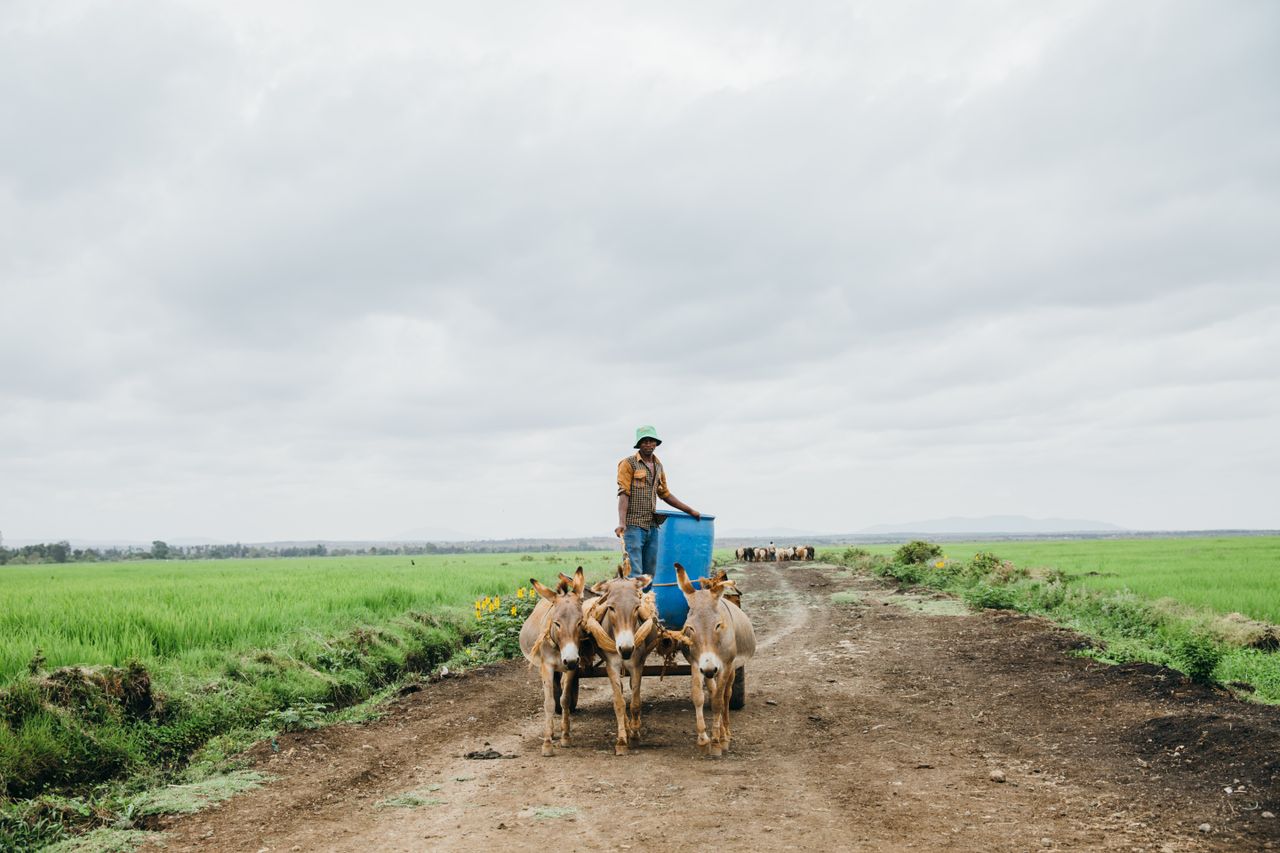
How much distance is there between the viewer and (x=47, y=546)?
90812 millimetres

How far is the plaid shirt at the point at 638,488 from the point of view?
9562 millimetres

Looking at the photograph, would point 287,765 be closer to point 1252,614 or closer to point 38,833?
point 38,833

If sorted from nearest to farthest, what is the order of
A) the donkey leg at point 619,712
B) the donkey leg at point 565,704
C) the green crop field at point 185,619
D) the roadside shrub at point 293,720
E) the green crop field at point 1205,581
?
the donkey leg at point 619,712 < the donkey leg at point 565,704 < the roadside shrub at point 293,720 < the green crop field at point 185,619 < the green crop field at point 1205,581

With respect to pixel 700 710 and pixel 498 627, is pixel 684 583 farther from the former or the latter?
pixel 498 627

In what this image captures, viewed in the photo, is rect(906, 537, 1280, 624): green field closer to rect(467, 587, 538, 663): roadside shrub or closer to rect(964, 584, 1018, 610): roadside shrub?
rect(964, 584, 1018, 610): roadside shrub

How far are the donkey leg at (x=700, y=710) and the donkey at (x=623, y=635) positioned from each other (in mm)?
586

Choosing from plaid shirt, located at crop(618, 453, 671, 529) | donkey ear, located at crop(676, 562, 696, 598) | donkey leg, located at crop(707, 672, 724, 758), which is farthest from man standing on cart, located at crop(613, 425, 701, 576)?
donkey leg, located at crop(707, 672, 724, 758)

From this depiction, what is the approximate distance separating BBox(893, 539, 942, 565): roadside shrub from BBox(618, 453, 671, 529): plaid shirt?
1064 inches

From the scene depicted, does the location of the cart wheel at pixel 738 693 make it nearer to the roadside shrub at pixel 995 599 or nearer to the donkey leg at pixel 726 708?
the donkey leg at pixel 726 708

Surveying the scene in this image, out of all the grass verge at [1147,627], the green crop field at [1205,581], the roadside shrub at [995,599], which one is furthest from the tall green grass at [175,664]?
the green crop field at [1205,581]

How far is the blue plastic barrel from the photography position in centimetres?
898

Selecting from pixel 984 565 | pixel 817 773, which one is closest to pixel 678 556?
pixel 817 773

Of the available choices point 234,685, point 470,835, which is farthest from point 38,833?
point 234,685

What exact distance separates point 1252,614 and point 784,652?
8.73 meters
